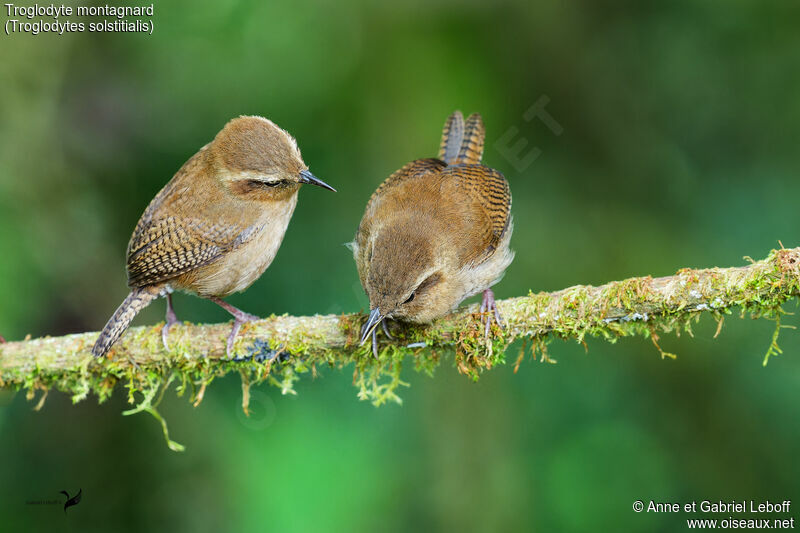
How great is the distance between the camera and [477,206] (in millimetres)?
3465

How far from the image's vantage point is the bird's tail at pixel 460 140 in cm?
410

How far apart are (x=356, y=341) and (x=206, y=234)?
791 millimetres

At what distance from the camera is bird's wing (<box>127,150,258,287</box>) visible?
2982 millimetres

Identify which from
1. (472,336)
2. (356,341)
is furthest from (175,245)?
(472,336)

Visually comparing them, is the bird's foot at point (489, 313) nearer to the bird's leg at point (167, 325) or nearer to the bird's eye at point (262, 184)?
the bird's eye at point (262, 184)

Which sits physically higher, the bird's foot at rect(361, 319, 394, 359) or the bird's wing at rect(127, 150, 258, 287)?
the bird's wing at rect(127, 150, 258, 287)

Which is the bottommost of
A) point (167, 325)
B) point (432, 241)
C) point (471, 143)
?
point (167, 325)

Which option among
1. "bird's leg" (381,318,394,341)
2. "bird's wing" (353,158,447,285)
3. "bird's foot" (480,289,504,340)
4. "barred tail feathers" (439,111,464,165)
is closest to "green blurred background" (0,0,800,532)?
"barred tail feathers" (439,111,464,165)

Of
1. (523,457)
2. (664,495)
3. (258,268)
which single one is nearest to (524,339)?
(258,268)

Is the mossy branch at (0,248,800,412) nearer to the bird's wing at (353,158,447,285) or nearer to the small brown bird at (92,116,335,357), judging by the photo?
the small brown bird at (92,116,335,357)

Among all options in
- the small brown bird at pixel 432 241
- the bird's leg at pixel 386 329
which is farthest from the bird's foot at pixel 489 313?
the bird's leg at pixel 386 329

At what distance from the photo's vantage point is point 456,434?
4555 mm

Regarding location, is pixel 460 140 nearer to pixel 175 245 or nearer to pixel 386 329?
pixel 386 329

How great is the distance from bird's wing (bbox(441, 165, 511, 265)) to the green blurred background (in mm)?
1083
